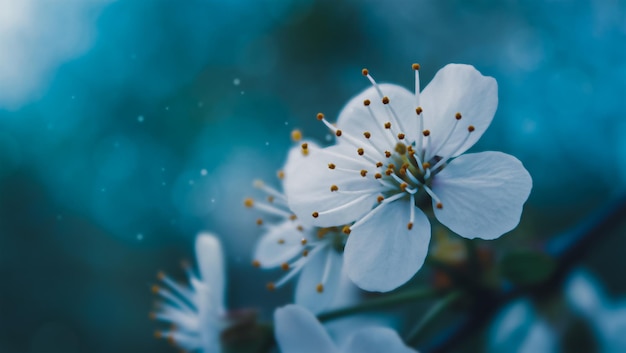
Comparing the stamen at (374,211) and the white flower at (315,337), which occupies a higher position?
the stamen at (374,211)

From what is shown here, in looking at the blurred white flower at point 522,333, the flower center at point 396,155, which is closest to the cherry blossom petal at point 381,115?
the flower center at point 396,155

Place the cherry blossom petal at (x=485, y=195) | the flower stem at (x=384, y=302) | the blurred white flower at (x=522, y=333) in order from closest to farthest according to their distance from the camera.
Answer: the cherry blossom petal at (x=485, y=195) → the flower stem at (x=384, y=302) → the blurred white flower at (x=522, y=333)

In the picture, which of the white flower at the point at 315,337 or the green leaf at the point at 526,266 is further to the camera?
the green leaf at the point at 526,266

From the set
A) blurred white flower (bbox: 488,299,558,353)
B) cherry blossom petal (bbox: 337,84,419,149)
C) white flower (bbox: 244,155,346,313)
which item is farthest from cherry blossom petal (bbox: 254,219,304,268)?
blurred white flower (bbox: 488,299,558,353)

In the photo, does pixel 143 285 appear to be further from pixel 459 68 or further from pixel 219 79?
pixel 459 68

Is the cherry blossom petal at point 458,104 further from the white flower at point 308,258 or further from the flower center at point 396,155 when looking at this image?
the white flower at point 308,258

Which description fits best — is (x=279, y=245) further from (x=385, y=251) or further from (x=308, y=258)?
(x=385, y=251)
